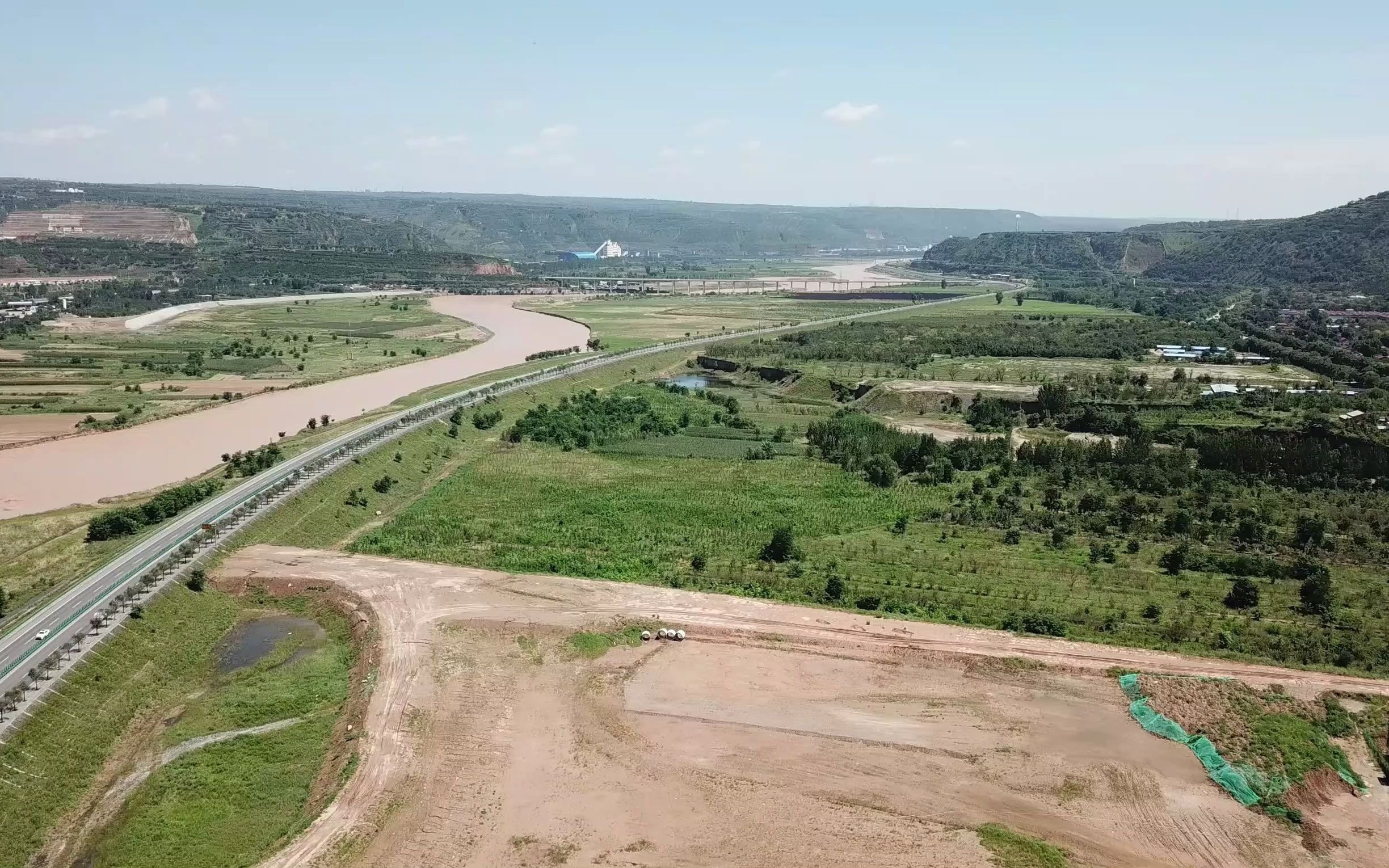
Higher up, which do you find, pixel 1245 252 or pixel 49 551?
pixel 1245 252

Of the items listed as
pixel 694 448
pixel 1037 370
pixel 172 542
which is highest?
pixel 1037 370

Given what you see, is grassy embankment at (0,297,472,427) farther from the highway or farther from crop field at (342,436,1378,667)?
crop field at (342,436,1378,667)

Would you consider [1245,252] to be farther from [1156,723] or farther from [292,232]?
[292,232]

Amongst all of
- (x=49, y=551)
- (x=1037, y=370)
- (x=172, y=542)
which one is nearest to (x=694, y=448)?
(x=172, y=542)

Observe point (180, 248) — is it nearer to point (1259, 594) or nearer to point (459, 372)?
point (459, 372)

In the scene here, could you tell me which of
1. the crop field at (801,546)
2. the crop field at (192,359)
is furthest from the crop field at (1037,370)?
the crop field at (192,359)

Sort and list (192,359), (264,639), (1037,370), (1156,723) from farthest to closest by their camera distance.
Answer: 1. (192,359)
2. (1037,370)
3. (264,639)
4. (1156,723)

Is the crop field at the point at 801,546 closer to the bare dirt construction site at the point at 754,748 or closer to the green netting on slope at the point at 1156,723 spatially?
the bare dirt construction site at the point at 754,748
